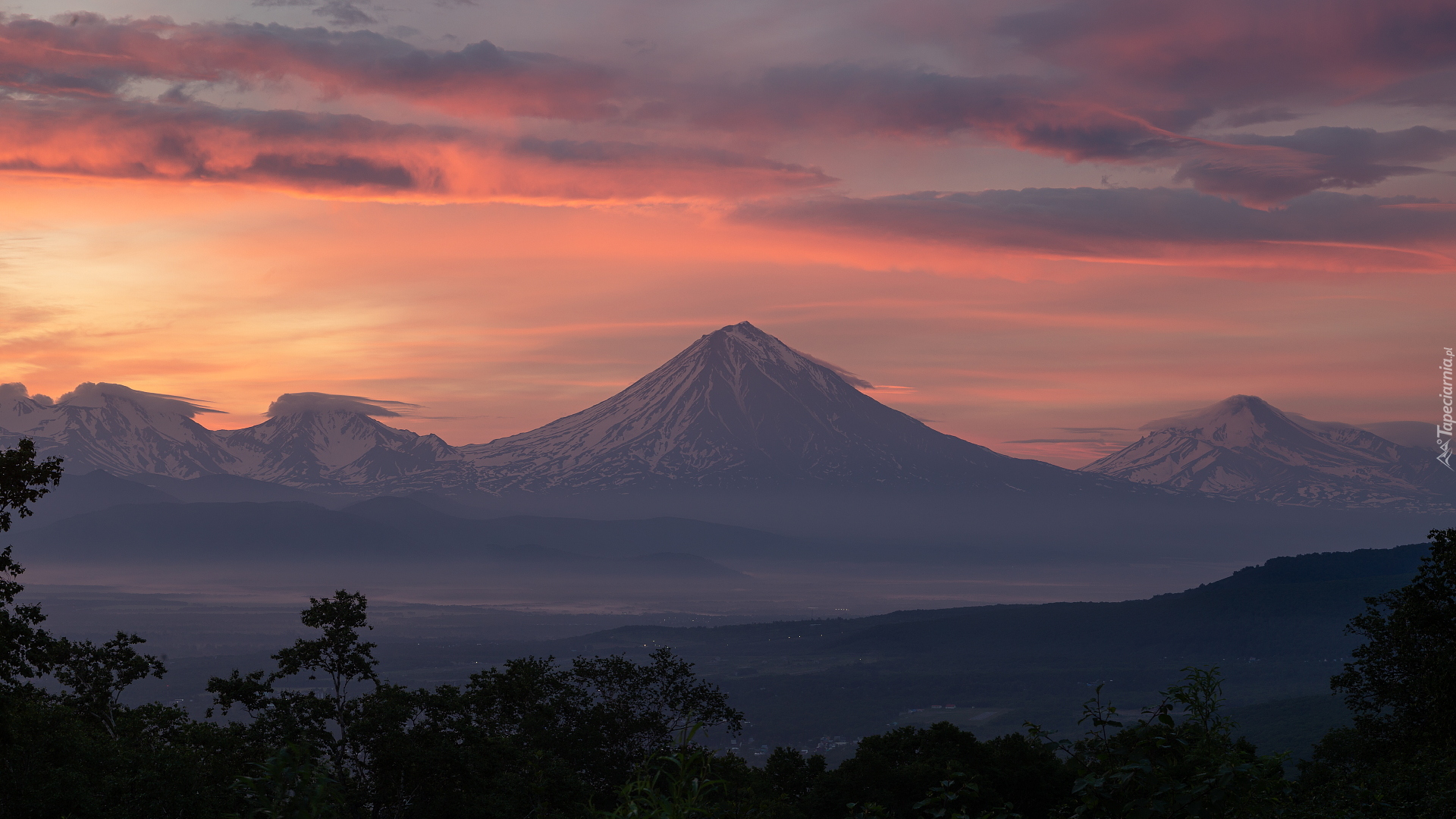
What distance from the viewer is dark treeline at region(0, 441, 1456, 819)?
11.9m

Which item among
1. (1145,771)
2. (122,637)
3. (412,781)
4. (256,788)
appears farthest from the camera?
(122,637)

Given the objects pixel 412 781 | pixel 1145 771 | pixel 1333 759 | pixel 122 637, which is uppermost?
pixel 1145 771

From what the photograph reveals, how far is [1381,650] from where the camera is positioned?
154 feet

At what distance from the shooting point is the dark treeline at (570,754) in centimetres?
1185

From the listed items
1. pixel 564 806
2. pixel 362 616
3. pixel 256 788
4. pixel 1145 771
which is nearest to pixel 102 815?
pixel 362 616

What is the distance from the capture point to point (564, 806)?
42000 mm

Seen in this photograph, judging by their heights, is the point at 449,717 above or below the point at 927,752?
above

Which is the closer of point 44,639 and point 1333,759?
point 44,639

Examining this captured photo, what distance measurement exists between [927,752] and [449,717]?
1071 inches

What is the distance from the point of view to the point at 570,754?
5641 centimetres

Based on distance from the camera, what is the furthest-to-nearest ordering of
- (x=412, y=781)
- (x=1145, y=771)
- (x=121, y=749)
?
1. (x=412, y=781)
2. (x=121, y=749)
3. (x=1145, y=771)

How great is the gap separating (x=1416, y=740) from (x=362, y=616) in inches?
1608

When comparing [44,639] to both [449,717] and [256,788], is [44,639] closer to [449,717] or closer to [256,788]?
[449,717]

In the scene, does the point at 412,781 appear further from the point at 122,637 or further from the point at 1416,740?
the point at 1416,740
